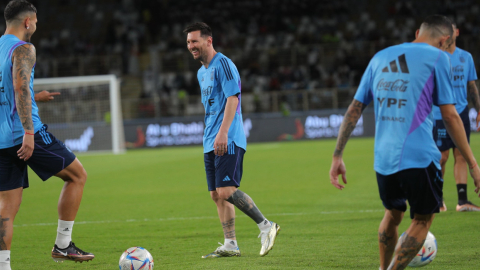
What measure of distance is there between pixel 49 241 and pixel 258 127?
57.0ft

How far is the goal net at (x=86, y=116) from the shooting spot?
20484 millimetres

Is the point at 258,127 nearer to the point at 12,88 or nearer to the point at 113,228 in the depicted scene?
the point at 113,228

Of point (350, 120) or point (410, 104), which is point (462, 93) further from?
point (410, 104)

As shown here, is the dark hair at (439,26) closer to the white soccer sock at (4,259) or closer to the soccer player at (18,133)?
the soccer player at (18,133)

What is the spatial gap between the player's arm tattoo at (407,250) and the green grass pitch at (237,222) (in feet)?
3.23

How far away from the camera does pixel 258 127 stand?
77.0 feet

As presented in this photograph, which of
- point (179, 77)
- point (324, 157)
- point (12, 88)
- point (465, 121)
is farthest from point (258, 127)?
point (12, 88)

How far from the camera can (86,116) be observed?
21094mm

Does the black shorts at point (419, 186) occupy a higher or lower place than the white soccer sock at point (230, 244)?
higher

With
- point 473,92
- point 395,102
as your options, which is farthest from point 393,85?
point 473,92

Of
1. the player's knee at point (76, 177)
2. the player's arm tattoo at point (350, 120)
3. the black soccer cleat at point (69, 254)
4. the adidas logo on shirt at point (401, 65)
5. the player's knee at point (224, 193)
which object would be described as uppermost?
the adidas logo on shirt at point (401, 65)

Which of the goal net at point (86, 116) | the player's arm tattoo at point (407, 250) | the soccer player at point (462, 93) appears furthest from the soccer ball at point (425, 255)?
the goal net at point (86, 116)

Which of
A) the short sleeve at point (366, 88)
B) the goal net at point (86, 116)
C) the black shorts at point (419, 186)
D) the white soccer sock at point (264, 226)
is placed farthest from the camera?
the goal net at point (86, 116)

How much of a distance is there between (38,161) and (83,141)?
16567mm
